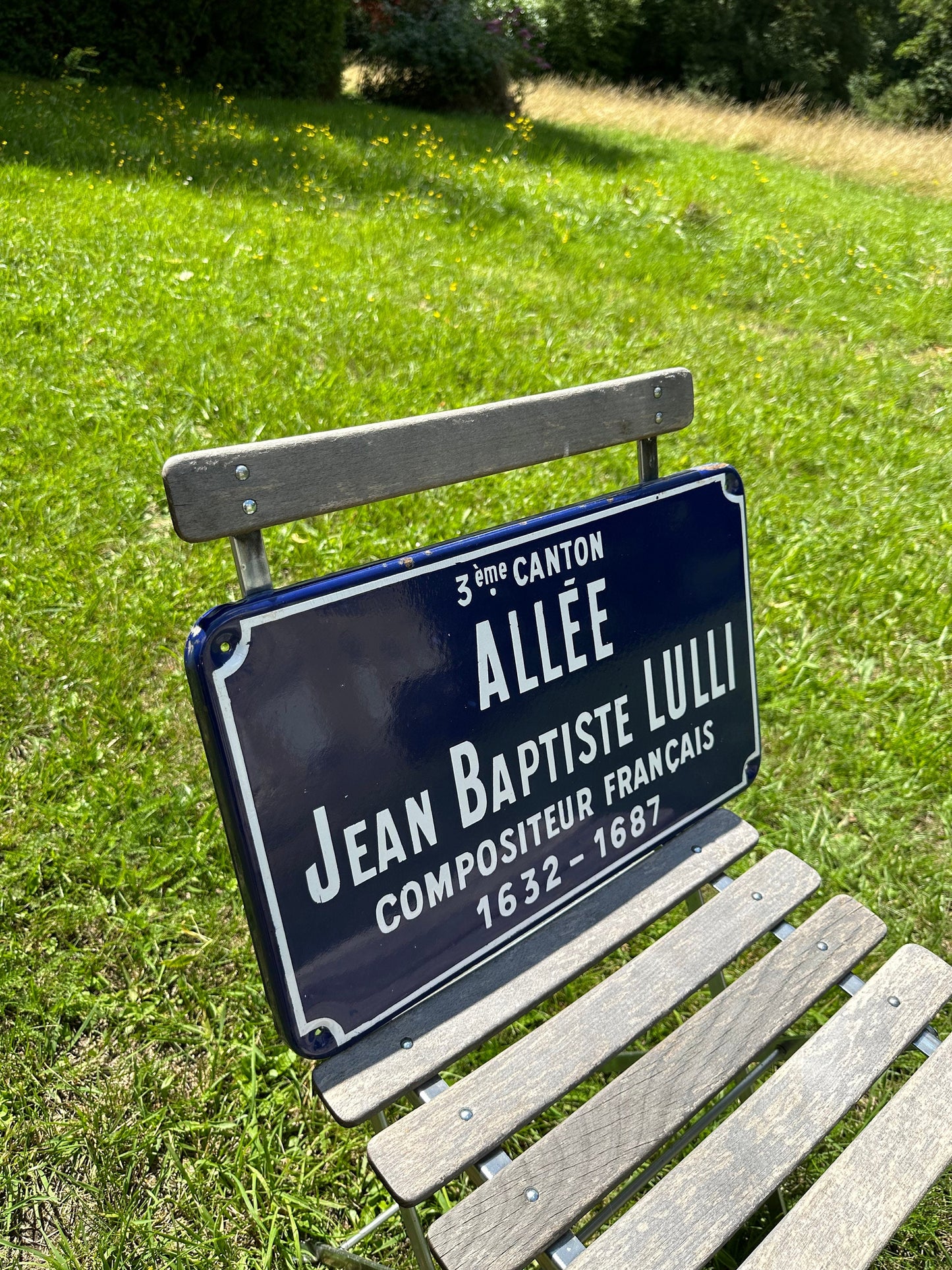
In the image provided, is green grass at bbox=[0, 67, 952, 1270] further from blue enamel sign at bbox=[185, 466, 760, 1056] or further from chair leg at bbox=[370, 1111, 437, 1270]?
blue enamel sign at bbox=[185, 466, 760, 1056]

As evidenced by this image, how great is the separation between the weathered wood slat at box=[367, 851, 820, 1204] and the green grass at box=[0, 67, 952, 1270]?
54 centimetres

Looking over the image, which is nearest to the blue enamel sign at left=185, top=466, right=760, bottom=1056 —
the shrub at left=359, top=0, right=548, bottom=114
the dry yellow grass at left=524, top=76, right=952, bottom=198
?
the dry yellow grass at left=524, top=76, right=952, bottom=198

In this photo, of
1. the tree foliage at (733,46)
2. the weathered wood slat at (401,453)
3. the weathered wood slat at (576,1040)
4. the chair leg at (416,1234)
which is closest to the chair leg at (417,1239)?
the chair leg at (416,1234)

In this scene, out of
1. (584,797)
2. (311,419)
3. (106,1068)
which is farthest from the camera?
(311,419)

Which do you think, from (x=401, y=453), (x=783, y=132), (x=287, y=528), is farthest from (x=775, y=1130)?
(x=783, y=132)

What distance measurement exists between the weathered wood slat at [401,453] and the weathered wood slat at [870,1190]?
1074 mm

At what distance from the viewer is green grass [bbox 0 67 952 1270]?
5.73 ft

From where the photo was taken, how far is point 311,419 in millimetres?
3746

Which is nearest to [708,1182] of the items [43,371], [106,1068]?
[106,1068]

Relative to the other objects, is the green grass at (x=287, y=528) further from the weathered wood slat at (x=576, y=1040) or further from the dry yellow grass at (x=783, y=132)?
the dry yellow grass at (x=783, y=132)

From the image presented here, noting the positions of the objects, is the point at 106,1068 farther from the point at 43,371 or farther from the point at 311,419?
the point at 43,371

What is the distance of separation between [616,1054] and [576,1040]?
0.06 metres

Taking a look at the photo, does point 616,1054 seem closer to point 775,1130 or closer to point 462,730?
point 775,1130

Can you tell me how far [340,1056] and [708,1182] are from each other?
52 centimetres
